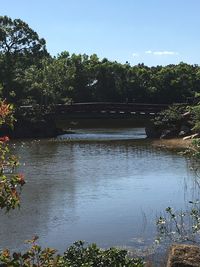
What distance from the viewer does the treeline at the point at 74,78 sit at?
197ft

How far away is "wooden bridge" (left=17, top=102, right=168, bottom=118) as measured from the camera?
182 feet

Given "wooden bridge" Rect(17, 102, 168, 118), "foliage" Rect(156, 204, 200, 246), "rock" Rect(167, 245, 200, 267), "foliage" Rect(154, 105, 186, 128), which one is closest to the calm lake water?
"foliage" Rect(156, 204, 200, 246)

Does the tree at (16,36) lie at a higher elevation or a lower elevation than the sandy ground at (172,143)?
higher

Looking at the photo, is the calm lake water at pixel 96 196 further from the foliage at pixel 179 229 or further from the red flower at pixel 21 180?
the red flower at pixel 21 180

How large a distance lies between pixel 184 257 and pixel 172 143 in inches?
1417

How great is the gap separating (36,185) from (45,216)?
6.58m

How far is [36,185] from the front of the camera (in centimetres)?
2466

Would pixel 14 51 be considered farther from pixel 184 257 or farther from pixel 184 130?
pixel 184 257

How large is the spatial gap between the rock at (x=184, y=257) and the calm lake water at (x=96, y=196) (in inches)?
190

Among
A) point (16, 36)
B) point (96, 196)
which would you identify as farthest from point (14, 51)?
point (96, 196)

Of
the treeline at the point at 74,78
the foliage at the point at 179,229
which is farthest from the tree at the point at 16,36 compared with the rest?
the foliage at the point at 179,229

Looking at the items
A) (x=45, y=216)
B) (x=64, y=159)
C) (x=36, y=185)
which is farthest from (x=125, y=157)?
(x=45, y=216)

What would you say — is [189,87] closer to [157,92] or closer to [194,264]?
[157,92]

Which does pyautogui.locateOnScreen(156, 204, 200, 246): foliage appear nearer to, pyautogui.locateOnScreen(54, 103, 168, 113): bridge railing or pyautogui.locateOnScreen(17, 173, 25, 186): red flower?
pyautogui.locateOnScreen(17, 173, 25, 186): red flower
